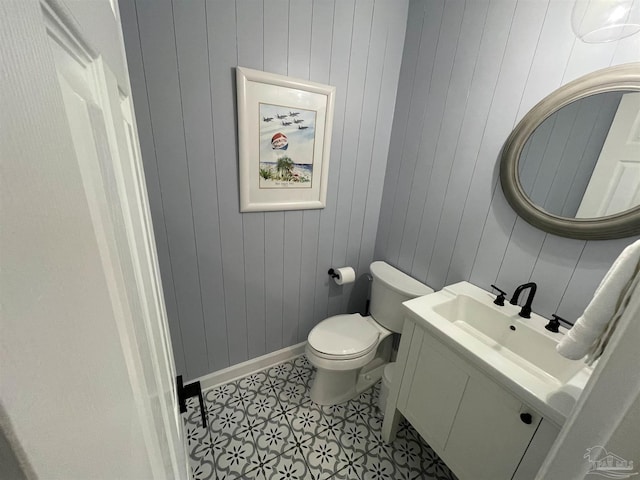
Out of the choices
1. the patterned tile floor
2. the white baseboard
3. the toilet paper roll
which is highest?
the toilet paper roll

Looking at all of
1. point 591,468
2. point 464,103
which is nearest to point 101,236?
point 591,468

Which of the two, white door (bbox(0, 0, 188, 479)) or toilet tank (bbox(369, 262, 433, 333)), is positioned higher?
white door (bbox(0, 0, 188, 479))

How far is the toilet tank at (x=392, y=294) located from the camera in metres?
1.50

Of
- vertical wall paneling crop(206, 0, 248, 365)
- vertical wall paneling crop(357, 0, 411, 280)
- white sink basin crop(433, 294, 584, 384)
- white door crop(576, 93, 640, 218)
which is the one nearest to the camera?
white door crop(576, 93, 640, 218)

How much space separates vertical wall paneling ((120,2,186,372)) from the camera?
966mm

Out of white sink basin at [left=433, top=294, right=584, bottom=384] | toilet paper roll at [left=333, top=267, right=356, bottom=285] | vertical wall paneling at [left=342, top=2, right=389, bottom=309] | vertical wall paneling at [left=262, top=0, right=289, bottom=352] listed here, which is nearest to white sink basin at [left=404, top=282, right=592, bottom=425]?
white sink basin at [left=433, top=294, right=584, bottom=384]

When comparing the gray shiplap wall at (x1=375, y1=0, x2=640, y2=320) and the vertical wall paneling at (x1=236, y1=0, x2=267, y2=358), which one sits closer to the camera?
the gray shiplap wall at (x1=375, y1=0, x2=640, y2=320)

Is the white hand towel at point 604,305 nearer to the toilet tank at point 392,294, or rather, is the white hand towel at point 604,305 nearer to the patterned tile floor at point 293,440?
the toilet tank at point 392,294

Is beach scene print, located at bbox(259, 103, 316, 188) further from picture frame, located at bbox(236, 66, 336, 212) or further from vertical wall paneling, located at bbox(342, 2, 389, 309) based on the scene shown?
vertical wall paneling, located at bbox(342, 2, 389, 309)

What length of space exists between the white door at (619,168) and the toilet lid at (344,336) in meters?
1.12

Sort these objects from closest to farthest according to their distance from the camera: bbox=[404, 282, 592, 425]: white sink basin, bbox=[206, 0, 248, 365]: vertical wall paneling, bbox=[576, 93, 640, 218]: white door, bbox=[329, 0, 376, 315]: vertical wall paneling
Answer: bbox=[404, 282, 592, 425]: white sink basin
bbox=[576, 93, 640, 218]: white door
bbox=[206, 0, 248, 365]: vertical wall paneling
bbox=[329, 0, 376, 315]: vertical wall paneling

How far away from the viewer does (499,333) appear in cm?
116

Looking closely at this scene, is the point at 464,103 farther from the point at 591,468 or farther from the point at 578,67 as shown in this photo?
the point at 591,468

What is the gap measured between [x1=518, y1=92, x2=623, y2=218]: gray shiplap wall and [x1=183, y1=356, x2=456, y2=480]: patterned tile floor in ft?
4.47
